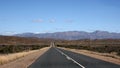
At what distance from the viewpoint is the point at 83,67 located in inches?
809

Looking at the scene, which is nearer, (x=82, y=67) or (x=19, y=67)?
(x=82, y=67)

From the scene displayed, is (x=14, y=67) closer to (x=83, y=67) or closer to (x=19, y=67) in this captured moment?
(x=19, y=67)

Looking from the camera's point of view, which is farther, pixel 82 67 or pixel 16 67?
pixel 16 67

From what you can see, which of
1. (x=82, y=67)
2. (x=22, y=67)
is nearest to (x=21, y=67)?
(x=22, y=67)

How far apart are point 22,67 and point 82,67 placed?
194 inches

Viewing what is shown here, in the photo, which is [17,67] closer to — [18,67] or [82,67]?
[18,67]

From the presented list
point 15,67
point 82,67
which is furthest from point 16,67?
point 82,67

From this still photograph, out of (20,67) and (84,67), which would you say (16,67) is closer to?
(20,67)

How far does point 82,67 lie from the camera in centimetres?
2058

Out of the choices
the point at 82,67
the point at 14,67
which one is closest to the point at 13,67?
the point at 14,67

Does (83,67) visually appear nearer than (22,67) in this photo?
Yes

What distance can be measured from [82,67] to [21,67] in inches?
197

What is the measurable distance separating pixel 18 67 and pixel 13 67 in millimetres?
379

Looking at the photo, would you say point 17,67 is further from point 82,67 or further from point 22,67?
point 82,67
